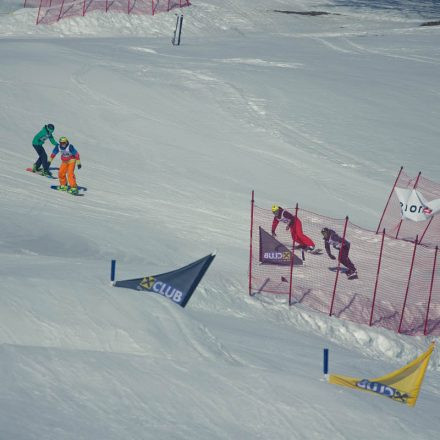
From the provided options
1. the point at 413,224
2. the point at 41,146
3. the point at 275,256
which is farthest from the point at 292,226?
the point at 41,146

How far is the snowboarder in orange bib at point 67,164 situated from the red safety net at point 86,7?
15.1m

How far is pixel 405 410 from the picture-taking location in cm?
1167

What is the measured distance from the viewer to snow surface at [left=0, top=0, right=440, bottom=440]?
10578 mm

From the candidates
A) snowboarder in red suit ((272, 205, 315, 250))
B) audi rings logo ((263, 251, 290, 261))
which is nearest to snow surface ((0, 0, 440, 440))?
audi rings logo ((263, 251, 290, 261))

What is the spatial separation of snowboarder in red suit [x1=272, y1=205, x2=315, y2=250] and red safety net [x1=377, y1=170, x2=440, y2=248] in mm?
2664

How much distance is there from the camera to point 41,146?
63.7ft

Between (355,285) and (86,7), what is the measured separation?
20167 mm

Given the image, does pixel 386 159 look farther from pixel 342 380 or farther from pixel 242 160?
pixel 342 380

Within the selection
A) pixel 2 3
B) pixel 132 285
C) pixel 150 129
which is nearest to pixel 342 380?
pixel 132 285

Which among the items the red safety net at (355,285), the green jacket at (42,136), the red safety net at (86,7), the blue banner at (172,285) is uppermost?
the red safety net at (86,7)

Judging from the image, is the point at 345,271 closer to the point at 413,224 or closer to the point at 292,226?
the point at 292,226

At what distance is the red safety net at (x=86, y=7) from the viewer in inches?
1305

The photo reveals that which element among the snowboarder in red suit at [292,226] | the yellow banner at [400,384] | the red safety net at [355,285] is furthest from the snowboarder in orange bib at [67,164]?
the yellow banner at [400,384]

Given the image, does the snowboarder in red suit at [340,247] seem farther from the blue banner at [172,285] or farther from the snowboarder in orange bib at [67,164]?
the snowboarder in orange bib at [67,164]
